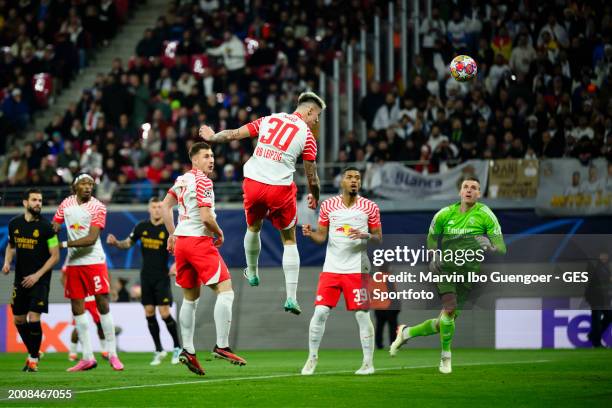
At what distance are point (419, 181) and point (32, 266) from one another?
8.74 metres

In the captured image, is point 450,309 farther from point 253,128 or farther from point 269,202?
point 253,128

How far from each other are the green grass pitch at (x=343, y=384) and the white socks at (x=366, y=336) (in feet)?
1.08

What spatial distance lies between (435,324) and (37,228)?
578cm

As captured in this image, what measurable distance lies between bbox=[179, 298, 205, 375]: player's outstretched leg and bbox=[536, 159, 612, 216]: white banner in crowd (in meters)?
9.72

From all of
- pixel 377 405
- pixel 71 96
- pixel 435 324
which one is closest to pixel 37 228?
pixel 435 324

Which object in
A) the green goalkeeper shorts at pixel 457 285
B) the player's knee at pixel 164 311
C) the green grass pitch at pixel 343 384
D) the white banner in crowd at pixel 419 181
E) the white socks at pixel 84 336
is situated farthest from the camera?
the white banner in crowd at pixel 419 181

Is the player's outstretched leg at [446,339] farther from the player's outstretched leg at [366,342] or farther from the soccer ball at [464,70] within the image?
the soccer ball at [464,70]

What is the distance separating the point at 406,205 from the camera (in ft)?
70.2

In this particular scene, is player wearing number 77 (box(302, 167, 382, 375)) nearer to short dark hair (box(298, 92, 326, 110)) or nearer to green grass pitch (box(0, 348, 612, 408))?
green grass pitch (box(0, 348, 612, 408))

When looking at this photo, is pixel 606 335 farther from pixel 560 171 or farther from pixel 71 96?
pixel 71 96

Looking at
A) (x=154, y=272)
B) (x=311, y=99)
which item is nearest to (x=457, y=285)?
(x=311, y=99)

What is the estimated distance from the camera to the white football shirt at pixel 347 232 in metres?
13.7

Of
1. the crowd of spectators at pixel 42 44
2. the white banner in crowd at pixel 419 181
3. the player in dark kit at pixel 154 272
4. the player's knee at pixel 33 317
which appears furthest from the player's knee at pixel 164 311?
the crowd of spectators at pixel 42 44

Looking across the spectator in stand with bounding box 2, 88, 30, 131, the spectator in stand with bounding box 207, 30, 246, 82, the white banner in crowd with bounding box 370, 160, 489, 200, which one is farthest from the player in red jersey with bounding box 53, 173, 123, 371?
the spectator in stand with bounding box 2, 88, 30, 131
